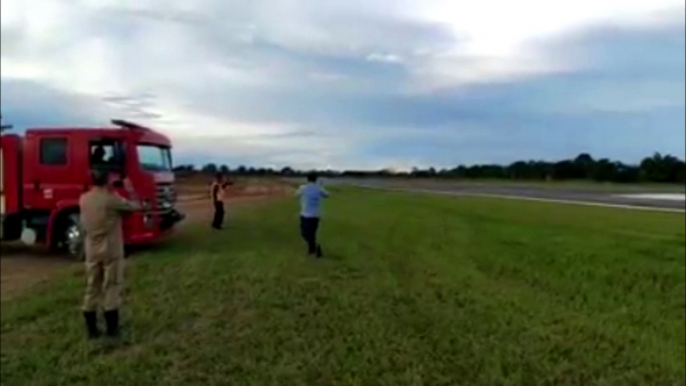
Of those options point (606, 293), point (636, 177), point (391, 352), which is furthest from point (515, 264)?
point (636, 177)

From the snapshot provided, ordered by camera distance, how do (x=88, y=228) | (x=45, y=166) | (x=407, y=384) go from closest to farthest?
(x=407, y=384), (x=88, y=228), (x=45, y=166)

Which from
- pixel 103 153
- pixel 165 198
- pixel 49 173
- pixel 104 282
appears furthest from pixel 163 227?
pixel 49 173

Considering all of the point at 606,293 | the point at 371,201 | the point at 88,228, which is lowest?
the point at 606,293

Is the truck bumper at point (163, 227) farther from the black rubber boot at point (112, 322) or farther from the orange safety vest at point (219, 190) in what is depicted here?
the black rubber boot at point (112, 322)

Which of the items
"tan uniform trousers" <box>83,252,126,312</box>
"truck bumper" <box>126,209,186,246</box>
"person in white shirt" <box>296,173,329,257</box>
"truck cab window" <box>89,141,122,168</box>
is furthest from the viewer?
"truck cab window" <box>89,141,122,168</box>

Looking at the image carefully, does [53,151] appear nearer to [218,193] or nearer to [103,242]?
[103,242]

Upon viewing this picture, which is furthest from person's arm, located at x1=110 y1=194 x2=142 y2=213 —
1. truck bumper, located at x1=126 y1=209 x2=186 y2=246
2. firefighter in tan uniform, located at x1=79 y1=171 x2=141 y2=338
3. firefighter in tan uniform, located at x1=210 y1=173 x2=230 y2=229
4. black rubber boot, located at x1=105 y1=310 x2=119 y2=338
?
firefighter in tan uniform, located at x1=210 y1=173 x2=230 y2=229

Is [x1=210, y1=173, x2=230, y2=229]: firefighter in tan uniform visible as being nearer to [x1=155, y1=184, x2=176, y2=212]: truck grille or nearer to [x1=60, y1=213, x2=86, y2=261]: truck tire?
[x1=155, y1=184, x2=176, y2=212]: truck grille

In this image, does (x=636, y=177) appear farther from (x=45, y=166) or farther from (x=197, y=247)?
(x=45, y=166)
